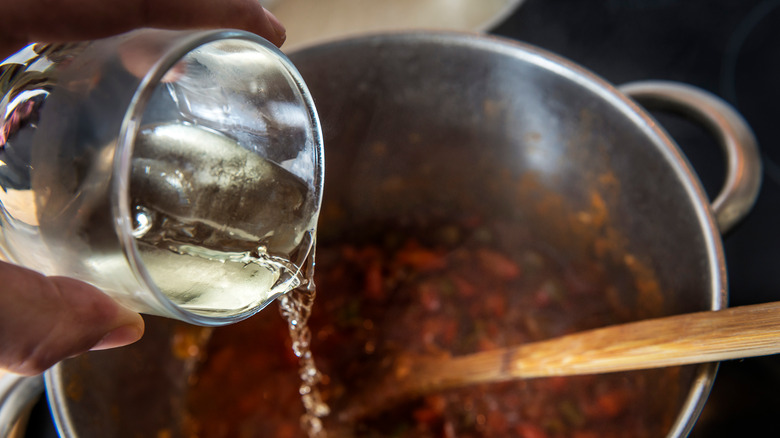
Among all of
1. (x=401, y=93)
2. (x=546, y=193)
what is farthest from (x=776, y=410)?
(x=401, y=93)

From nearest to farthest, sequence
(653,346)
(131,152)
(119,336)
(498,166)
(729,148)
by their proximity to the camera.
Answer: (131,152) < (119,336) < (653,346) < (729,148) < (498,166)

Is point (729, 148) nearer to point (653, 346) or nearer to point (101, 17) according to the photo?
point (653, 346)

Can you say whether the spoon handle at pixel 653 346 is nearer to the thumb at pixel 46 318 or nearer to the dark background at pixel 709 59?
the dark background at pixel 709 59

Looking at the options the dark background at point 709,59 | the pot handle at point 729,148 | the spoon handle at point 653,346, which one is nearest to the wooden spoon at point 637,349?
the spoon handle at point 653,346

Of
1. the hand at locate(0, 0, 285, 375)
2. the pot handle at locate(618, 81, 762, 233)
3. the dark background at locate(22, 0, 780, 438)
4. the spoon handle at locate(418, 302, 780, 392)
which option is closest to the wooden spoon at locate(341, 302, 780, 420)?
the spoon handle at locate(418, 302, 780, 392)

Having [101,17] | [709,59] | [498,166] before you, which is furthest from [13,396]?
[709,59]

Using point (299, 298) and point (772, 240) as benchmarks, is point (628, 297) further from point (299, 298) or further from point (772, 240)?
point (299, 298)
